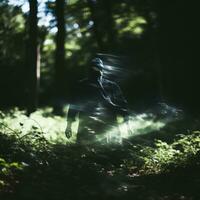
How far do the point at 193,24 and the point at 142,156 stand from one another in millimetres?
4605

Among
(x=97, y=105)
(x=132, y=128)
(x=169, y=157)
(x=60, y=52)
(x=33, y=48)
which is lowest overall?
(x=132, y=128)

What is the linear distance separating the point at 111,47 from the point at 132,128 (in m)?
9.52

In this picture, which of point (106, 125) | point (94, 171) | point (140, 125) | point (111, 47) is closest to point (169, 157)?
point (106, 125)

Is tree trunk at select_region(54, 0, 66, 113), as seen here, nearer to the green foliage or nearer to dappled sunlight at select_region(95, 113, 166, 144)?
dappled sunlight at select_region(95, 113, 166, 144)

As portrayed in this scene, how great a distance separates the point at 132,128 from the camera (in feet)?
51.8

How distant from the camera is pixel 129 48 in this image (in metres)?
30.6

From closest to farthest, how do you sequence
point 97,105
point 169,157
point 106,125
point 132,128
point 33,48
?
point 169,157
point 97,105
point 106,125
point 132,128
point 33,48

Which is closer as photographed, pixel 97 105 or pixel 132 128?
pixel 97 105

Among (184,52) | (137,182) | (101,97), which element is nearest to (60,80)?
(184,52)

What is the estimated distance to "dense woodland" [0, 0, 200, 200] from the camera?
22.9 ft

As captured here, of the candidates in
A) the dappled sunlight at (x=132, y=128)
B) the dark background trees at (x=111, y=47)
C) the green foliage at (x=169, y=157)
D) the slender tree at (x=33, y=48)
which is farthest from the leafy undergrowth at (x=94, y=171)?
the slender tree at (x=33, y=48)

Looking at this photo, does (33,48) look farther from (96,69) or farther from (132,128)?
(96,69)

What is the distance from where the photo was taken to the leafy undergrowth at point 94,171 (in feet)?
21.6

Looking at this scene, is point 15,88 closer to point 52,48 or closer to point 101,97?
point 52,48
